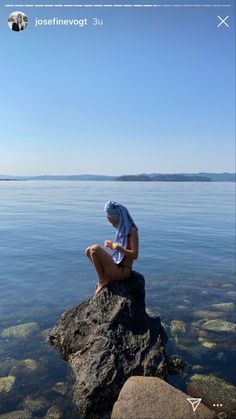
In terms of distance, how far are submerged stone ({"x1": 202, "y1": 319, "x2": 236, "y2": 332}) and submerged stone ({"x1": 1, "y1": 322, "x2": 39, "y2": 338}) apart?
19.1 ft

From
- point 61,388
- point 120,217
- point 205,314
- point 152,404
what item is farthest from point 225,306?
point 152,404

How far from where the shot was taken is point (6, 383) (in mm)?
9547

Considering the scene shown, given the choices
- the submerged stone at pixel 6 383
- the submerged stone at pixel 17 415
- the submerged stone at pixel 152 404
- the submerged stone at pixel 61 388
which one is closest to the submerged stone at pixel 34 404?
the submerged stone at pixel 17 415

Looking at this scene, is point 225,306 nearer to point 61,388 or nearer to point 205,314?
point 205,314

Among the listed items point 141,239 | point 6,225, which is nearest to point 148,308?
point 141,239

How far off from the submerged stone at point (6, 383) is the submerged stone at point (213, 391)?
4.38m

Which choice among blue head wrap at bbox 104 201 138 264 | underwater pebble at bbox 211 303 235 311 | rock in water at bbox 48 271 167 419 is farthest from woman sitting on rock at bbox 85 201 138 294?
underwater pebble at bbox 211 303 235 311

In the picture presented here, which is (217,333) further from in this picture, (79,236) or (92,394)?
(79,236)

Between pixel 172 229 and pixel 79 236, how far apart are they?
30.1ft

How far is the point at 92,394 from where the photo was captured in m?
8.33

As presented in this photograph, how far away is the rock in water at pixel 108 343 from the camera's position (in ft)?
27.8

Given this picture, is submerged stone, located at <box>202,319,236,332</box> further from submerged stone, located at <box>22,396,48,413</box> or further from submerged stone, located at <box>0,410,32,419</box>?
submerged stone, located at <box>0,410,32,419</box>

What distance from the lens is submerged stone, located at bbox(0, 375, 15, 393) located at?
9298mm

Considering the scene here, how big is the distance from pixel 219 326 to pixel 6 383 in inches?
285
